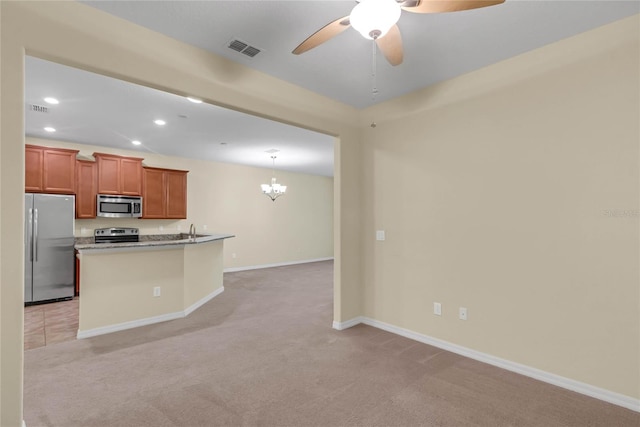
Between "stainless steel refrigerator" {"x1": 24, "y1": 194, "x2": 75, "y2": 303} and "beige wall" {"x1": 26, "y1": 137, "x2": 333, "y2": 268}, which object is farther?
"beige wall" {"x1": 26, "y1": 137, "x2": 333, "y2": 268}

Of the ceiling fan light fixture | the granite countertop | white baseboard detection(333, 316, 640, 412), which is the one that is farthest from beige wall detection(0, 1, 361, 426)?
white baseboard detection(333, 316, 640, 412)

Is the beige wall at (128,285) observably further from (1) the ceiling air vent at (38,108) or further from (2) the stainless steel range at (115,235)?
(2) the stainless steel range at (115,235)

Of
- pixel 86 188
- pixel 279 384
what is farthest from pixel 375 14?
pixel 86 188

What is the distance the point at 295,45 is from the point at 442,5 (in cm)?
132

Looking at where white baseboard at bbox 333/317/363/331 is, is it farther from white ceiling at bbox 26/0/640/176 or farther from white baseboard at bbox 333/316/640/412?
white ceiling at bbox 26/0/640/176

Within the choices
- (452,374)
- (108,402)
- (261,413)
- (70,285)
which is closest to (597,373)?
(452,374)

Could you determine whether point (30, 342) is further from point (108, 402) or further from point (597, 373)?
point (597, 373)

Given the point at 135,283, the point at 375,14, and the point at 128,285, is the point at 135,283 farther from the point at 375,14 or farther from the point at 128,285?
the point at 375,14

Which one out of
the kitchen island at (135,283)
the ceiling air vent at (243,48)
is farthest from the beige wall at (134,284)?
the ceiling air vent at (243,48)

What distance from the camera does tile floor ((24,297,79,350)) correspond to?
11.3 ft

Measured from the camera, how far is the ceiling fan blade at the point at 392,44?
1.82 metres

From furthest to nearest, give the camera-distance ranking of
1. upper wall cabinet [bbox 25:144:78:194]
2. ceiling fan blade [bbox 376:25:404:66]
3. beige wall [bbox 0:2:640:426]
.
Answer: upper wall cabinet [bbox 25:144:78:194], beige wall [bbox 0:2:640:426], ceiling fan blade [bbox 376:25:404:66]

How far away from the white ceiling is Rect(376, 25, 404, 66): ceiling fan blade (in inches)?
14.1

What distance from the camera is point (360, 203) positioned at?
4051 millimetres
